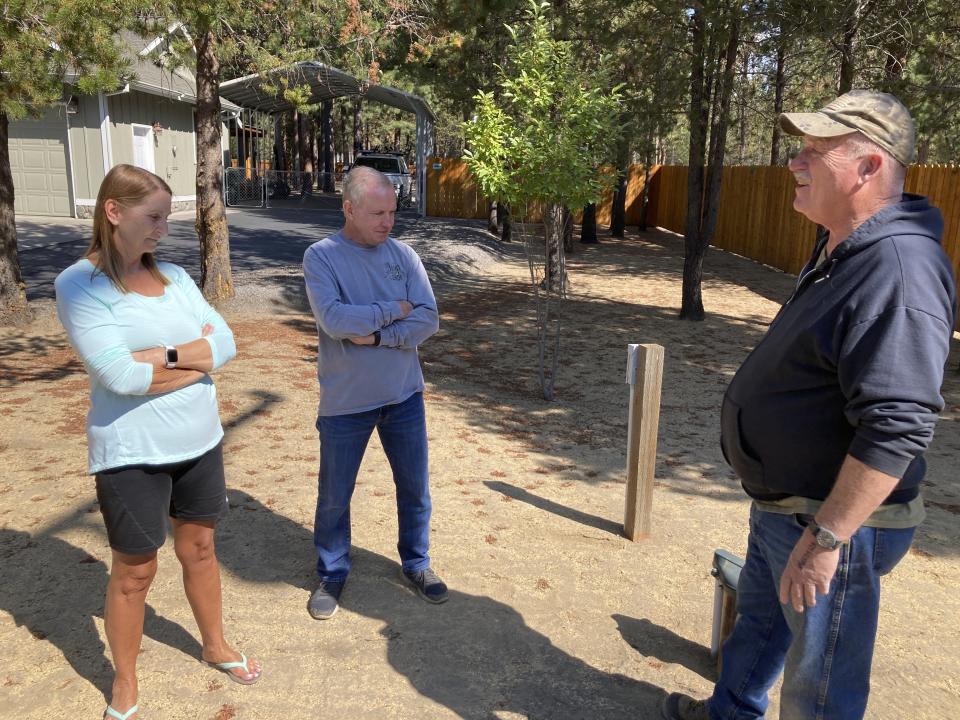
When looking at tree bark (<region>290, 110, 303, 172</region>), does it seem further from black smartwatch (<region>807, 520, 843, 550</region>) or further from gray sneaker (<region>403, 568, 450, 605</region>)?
black smartwatch (<region>807, 520, 843, 550</region>)

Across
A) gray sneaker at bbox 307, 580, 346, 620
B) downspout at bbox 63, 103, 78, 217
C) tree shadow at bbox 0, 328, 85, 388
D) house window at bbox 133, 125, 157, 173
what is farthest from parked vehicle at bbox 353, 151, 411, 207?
gray sneaker at bbox 307, 580, 346, 620

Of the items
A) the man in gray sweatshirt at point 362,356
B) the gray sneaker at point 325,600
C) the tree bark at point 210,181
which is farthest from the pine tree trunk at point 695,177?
the gray sneaker at point 325,600

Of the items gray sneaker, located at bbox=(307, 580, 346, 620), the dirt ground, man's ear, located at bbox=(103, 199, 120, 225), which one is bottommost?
the dirt ground

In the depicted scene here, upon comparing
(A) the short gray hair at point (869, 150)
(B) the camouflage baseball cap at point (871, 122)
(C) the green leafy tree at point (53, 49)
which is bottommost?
(A) the short gray hair at point (869, 150)

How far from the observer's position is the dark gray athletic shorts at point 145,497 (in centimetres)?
249

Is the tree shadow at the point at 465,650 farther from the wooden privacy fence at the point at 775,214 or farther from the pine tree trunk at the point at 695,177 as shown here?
the wooden privacy fence at the point at 775,214

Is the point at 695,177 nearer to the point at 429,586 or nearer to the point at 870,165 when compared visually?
the point at 429,586

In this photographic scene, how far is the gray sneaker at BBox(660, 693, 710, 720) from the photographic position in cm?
269

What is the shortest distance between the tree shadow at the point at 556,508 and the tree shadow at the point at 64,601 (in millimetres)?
2176

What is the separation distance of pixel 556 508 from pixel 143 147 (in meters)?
19.8

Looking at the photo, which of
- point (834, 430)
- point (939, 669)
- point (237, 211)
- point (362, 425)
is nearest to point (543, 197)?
point (362, 425)

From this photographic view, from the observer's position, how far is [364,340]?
10.6 ft

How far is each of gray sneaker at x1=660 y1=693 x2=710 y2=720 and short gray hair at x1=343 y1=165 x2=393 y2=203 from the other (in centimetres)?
220

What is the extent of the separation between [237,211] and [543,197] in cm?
2007
